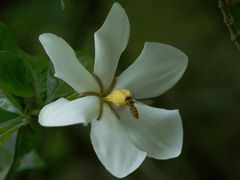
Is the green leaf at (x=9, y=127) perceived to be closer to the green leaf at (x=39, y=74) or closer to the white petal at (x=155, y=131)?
the green leaf at (x=39, y=74)

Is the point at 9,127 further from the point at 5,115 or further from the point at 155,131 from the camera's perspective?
the point at 155,131

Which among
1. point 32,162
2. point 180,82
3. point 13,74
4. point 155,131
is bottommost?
point 180,82

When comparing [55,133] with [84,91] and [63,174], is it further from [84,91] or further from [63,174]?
[84,91]

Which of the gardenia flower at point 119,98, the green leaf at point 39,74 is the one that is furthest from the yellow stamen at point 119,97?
the green leaf at point 39,74

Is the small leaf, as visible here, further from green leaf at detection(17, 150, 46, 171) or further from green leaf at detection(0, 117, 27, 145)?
green leaf at detection(17, 150, 46, 171)

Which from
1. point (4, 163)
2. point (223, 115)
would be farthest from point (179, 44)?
point (4, 163)

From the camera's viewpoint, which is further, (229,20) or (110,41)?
(229,20)

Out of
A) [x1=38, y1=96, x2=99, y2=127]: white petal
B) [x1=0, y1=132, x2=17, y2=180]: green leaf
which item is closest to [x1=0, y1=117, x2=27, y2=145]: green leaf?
[x1=38, y1=96, x2=99, y2=127]: white petal

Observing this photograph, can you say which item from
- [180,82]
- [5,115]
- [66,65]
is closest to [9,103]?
[5,115]
